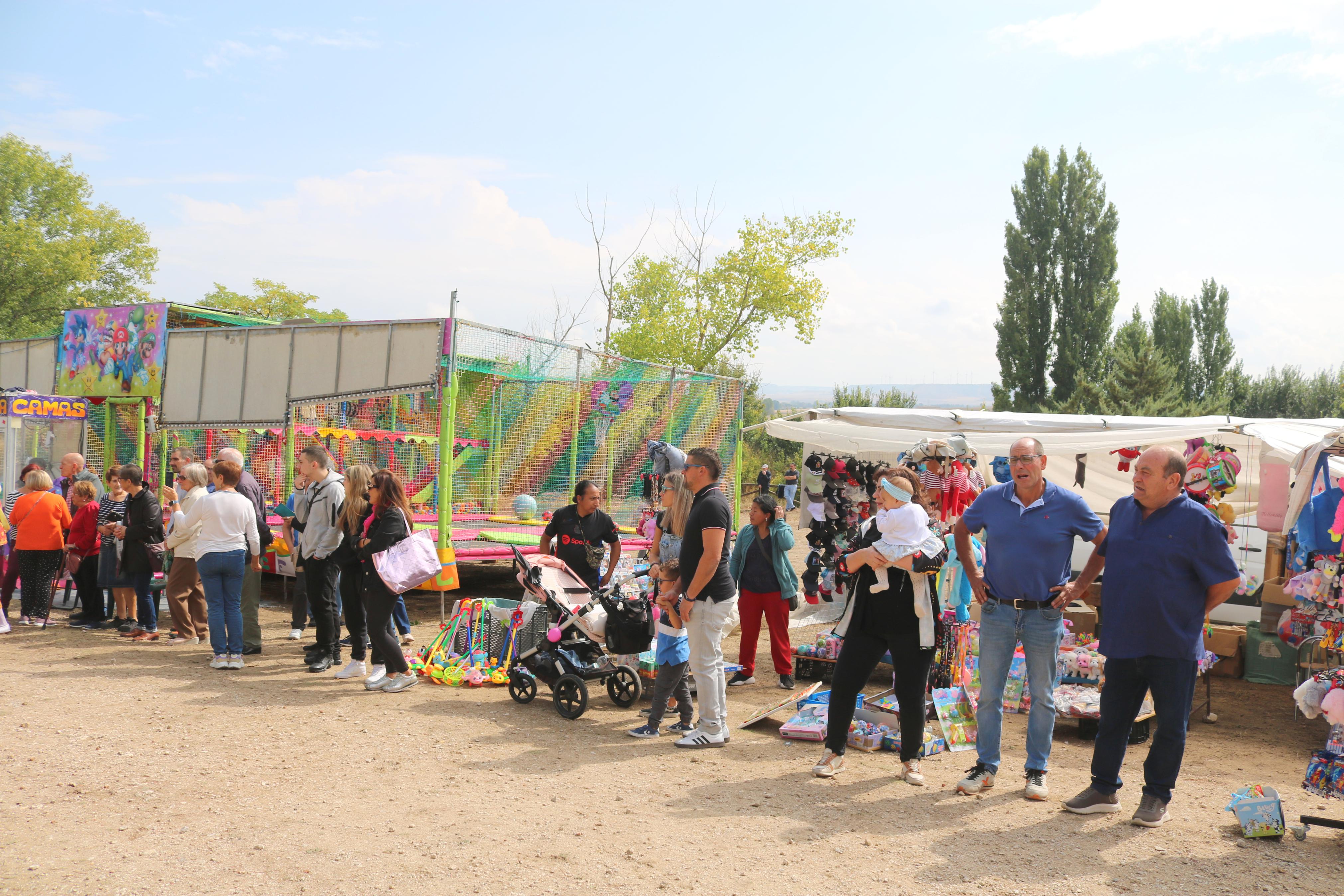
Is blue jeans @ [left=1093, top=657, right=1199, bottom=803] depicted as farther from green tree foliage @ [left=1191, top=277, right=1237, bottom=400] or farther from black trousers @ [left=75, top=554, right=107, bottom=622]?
green tree foliage @ [left=1191, top=277, right=1237, bottom=400]

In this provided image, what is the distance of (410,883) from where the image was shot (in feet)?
11.8

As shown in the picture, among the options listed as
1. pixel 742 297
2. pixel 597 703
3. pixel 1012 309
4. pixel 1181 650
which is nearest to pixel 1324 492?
pixel 1181 650

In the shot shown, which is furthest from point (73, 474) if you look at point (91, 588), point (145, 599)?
point (145, 599)

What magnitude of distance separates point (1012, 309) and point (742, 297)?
15.7 m

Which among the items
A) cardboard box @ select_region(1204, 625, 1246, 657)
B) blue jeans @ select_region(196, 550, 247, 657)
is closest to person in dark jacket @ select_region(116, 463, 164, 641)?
blue jeans @ select_region(196, 550, 247, 657)

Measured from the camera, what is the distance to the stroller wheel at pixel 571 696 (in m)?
6.25

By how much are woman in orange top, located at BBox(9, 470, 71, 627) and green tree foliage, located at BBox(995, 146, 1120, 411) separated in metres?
36.3

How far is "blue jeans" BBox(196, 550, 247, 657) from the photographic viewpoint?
7.23 m

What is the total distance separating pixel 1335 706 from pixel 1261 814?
0.58m

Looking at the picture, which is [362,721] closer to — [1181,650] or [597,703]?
[597,703]

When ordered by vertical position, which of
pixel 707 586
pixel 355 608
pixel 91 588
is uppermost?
pixel 707 586

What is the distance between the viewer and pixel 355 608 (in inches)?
278

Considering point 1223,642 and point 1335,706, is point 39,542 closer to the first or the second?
point 1335,706

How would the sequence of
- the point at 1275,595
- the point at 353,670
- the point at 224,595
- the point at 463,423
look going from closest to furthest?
the point at 353,670, the point at 224,595, the point at 1275,595, the point at 463,423
